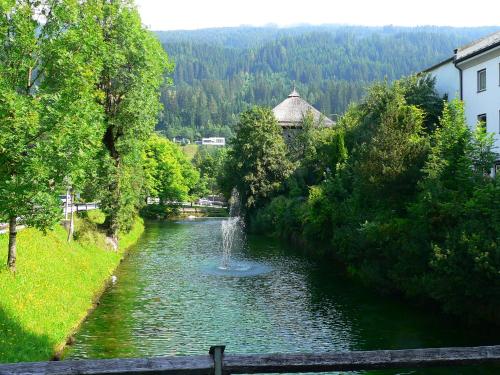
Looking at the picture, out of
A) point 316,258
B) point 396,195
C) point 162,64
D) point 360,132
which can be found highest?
point 162,64

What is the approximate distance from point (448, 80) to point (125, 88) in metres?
23.1

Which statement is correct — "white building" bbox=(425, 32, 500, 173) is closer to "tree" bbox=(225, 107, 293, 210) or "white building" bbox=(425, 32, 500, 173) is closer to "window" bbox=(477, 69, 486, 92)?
"window" bbox=(477, 69, 486, 92)

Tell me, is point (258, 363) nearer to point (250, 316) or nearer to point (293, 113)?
point (250, 316)

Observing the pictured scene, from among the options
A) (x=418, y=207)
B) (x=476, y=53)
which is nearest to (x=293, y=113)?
(x=476, y=53)

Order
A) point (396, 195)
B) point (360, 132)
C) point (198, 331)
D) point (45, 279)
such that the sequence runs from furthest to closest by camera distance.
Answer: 1. point (360, 132)
2. point (396, 195)
3. point (45, 279)
4. point (198, 331)

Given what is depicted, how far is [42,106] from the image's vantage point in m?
20.5

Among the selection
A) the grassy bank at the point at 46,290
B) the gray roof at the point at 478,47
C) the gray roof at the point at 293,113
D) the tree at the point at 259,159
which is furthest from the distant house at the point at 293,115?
the grassy bank at the point at 46,290

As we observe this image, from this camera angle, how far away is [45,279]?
80.6 feet

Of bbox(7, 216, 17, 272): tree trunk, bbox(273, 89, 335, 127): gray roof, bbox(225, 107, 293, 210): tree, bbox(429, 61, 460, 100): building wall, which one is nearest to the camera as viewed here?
bbox(7, 216, 17, 272): tree trunk

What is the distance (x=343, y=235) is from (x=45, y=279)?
1740 cm

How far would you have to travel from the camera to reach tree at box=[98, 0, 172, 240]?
35.4 m

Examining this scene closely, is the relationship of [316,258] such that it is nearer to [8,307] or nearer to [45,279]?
[45,279]

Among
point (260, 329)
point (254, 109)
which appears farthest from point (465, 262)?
point (254, 109)

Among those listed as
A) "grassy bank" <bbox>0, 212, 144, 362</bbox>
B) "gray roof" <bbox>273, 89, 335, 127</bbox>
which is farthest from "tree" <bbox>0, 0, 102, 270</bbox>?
"gray roof" <bbox>273, 89, 335, 127</bbox>
